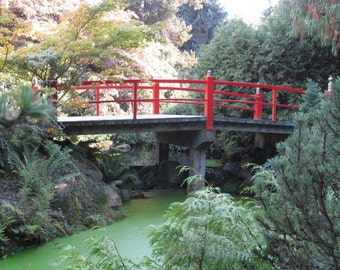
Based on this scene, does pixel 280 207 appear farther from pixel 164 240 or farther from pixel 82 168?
pixel 82 168

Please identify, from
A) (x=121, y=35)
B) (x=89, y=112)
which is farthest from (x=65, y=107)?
(x=89, y=112)

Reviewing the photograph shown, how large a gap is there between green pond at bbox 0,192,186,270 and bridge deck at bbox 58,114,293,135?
138 cm

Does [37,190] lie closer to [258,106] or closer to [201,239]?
[201,239]

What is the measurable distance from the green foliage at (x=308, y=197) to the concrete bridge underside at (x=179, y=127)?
17.2 feet

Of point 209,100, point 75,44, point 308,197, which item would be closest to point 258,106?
point 209,100

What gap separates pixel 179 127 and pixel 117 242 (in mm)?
3017

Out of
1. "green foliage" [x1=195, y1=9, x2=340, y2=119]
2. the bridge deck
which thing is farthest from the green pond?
"green foliage" [x1=195, y1=9, x2=340, y2=119]

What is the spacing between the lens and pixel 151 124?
7559 mm

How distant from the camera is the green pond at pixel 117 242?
4.50 metres

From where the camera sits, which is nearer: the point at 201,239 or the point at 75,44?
the point at 201,239

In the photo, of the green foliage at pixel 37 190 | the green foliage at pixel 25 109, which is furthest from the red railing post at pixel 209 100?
the green foliage at pixel 25 109

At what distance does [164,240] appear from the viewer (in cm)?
273

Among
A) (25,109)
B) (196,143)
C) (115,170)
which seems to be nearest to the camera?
(25,109)

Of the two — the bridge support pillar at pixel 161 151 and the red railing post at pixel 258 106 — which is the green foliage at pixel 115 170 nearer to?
the bridge support pillar at pixel 161 151
